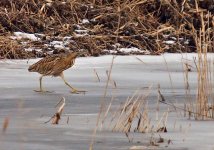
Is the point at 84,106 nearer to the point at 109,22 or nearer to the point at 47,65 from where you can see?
the point at 47,65

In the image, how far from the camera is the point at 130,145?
151 inches

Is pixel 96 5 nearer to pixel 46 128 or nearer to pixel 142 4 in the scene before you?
pixel 142 4

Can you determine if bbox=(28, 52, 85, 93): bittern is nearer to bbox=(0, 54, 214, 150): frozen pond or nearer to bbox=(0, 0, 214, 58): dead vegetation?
bbox=(0, 54, 214, 150): frozen pond

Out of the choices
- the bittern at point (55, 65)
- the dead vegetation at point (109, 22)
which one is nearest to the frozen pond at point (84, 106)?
the bittern at point (55, 65)

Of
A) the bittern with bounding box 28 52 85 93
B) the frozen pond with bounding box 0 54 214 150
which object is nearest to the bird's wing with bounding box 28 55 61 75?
the bittern with bounding box 28 52 85 93

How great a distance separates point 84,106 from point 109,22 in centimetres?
639

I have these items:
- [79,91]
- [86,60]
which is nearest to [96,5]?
[86,60]

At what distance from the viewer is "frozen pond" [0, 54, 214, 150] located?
3877 millimetres

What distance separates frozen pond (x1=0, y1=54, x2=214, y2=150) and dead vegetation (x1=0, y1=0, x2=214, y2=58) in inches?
43.9

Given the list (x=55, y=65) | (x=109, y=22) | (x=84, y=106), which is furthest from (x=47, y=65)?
(x=109, y=22)

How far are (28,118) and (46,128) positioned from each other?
17.7 inches

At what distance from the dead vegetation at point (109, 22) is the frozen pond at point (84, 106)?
3.66ft

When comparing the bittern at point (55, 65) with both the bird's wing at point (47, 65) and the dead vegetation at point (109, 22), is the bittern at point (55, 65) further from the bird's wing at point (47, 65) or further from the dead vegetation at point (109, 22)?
the dead vegetation at point (109, 22)

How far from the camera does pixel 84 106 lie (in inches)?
222
